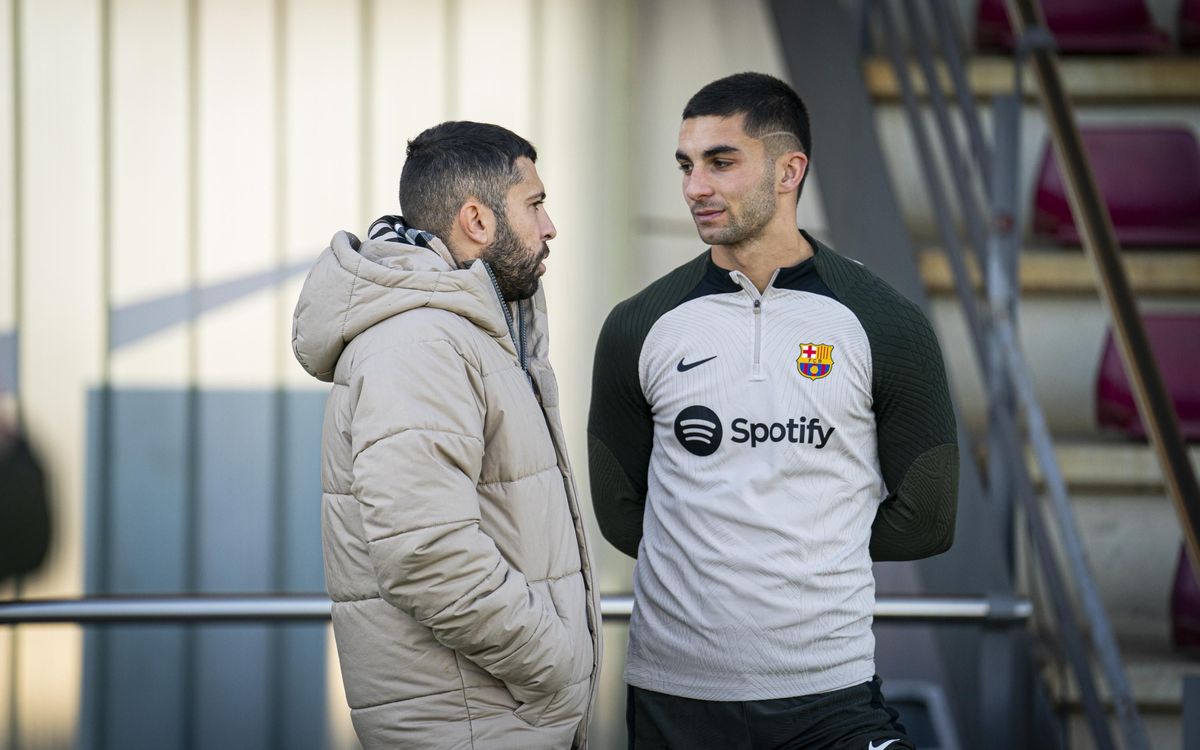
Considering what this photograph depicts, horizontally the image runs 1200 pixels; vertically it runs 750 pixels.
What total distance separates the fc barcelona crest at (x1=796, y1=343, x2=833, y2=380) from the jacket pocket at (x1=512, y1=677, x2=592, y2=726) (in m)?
0.46

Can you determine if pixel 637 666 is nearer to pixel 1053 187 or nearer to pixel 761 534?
pixel 761 534

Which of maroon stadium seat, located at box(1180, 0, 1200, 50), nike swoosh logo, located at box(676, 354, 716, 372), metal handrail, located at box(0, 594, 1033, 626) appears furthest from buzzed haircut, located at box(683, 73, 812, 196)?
maroon stadium seat, located at box(1180, 0, 1200, 50)

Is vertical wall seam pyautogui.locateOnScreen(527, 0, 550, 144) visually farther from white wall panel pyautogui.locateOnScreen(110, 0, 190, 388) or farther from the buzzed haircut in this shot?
the buzzed haircut

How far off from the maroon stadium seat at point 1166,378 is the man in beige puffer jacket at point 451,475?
5.41ft

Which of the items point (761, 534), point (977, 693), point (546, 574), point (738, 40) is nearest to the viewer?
point (546, 574)

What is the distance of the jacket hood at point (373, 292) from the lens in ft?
4.35

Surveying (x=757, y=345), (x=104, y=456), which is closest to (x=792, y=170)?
(x=757, y=345)

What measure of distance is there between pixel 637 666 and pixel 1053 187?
1.88 metres

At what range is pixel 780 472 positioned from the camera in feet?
5.17

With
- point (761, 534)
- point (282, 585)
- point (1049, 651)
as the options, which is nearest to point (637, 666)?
point (761, 534)

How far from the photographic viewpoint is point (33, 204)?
3203 mm

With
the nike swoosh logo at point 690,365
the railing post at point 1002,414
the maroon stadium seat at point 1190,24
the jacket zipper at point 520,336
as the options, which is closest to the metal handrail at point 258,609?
the railing post at point 1002,414

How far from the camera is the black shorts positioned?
1.56 metres

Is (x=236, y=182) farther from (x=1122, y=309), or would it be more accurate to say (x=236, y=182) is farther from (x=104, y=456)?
(x=1122, y=309)
